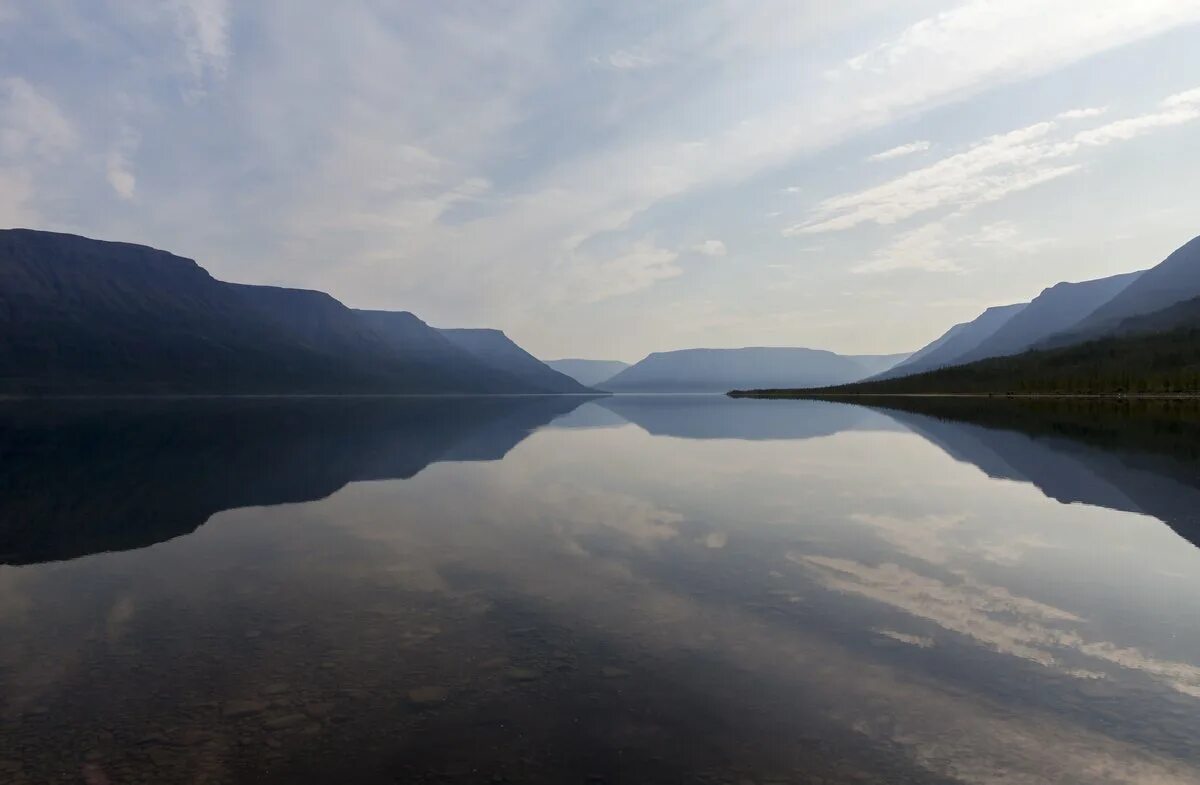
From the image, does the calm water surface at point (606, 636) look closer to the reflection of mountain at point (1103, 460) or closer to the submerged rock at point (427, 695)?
the submerged rock at point (427, 695)

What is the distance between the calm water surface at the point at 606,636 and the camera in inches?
309

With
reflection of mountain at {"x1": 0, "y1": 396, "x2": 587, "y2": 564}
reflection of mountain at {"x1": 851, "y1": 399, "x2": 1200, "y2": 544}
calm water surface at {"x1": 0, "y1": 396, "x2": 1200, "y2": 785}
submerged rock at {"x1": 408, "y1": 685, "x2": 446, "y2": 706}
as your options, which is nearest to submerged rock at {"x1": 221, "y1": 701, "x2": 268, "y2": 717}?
calm water surface at {"x1": 0, "y1": 396, "x2": 1200, "y2": 785}

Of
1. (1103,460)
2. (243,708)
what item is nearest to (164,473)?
(243,708)

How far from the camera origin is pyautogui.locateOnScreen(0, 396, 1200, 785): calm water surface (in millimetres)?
7852

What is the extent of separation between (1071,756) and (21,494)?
3828 centimetres

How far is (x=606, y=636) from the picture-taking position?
11766 millimetres

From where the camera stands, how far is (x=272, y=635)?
12.0 m

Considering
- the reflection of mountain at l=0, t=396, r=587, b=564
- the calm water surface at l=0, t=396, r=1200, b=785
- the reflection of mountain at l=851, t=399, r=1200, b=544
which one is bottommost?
the reflection of mountain at l=851, t=399, r=1200, b=544

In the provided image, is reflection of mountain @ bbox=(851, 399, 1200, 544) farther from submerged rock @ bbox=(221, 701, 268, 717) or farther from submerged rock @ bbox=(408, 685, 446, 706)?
submerged rock @ bbox=(221, 701, 268, 717)

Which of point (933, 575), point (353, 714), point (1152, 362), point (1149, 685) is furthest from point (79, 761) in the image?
point (1152, 362)

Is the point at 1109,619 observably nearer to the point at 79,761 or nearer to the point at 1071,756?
the point at 1071,756

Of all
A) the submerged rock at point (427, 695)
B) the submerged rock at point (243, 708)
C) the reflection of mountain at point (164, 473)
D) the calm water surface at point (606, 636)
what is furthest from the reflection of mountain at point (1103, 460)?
the reflection of mountain at point (164, 473)

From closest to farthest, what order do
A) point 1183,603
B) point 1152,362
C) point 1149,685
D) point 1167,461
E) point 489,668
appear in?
point 1149,685 → point 489,668 → point 1183,603 → point 1167,461 → point 1152,362

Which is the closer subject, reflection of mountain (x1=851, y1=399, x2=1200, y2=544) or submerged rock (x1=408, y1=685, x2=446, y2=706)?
submerged rock (x1=408, y1=685, x2=446, y2=706)
